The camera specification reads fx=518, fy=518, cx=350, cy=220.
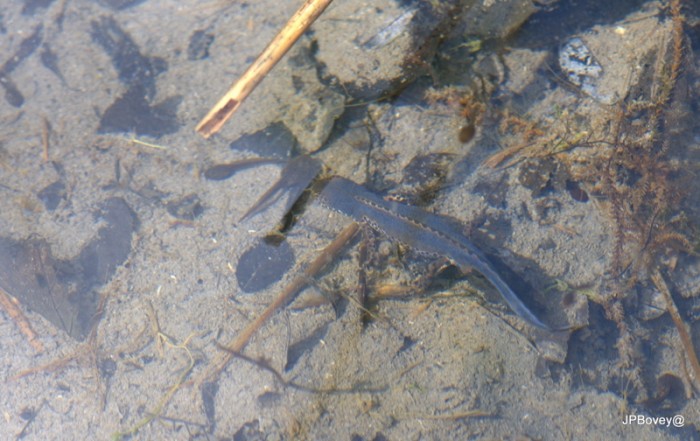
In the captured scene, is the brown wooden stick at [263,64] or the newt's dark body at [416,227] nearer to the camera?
the newt's dark body at [416,227]

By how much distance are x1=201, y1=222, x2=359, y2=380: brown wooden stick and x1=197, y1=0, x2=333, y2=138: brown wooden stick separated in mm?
1556

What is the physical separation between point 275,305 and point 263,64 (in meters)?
2.10

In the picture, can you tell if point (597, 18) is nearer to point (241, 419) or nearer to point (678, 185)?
point (678, 185)

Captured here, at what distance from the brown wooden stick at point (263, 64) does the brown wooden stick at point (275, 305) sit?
5.10ft

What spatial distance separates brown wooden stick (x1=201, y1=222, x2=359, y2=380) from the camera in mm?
4508

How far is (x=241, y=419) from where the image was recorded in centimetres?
436

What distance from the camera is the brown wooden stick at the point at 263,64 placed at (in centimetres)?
430

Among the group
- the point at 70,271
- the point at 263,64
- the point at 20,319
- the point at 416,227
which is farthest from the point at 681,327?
the point at 20,319

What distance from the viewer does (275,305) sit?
4535mm

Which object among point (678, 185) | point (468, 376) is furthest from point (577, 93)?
point (468, 376)

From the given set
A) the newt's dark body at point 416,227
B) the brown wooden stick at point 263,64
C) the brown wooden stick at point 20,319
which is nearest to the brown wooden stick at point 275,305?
the newt's dark body at point 416,227

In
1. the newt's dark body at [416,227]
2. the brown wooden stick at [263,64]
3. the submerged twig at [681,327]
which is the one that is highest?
the brown wooden stick at [263,64]

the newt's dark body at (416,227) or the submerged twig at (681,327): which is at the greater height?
the newt's dark body at (416,227)

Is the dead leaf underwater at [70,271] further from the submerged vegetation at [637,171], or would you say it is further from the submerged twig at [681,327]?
the submerged twig at [681,327]
